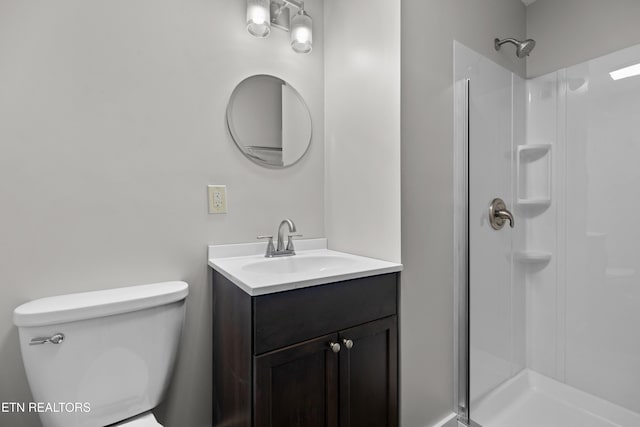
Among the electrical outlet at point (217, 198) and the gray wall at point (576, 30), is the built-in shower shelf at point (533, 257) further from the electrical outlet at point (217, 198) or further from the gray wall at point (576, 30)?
the electrical outlet at point (217, 198)

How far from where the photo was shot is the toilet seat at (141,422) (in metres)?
0.97

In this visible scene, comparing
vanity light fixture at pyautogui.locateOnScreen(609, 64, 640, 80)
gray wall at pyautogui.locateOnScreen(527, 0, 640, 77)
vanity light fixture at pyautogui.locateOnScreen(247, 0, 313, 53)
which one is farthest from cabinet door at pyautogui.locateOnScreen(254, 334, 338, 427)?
gray wall at pyautogui.locateOnScreen(527, 0, 640, 77)

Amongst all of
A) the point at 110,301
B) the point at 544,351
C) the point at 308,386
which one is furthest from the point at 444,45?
the point at 544,351

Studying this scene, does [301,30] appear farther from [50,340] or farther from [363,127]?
[50,340]

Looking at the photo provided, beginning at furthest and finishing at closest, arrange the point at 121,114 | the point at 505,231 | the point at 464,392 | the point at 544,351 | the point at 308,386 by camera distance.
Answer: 1. the point at 544,351
2. the point at 505,231
3. the point at 464,392
4. the point at 121,114
5. the point at 308,386

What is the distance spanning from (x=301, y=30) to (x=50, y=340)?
1.57 metres

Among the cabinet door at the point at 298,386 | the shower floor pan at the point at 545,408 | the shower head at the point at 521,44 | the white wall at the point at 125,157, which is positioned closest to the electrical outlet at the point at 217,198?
the white wall at the point at 125,157

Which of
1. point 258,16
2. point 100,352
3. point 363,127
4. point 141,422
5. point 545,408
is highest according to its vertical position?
point 258,16

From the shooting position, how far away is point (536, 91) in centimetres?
189

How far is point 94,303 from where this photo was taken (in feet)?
3.07

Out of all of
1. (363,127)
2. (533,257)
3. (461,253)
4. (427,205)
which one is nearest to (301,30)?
(363,127)

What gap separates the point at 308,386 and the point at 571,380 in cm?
175

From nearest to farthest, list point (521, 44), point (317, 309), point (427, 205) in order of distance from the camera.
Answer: point (317, 309) < point (427, 205) < point (521, 44)

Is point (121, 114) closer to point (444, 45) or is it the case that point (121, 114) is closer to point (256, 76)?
point (256, 76)
